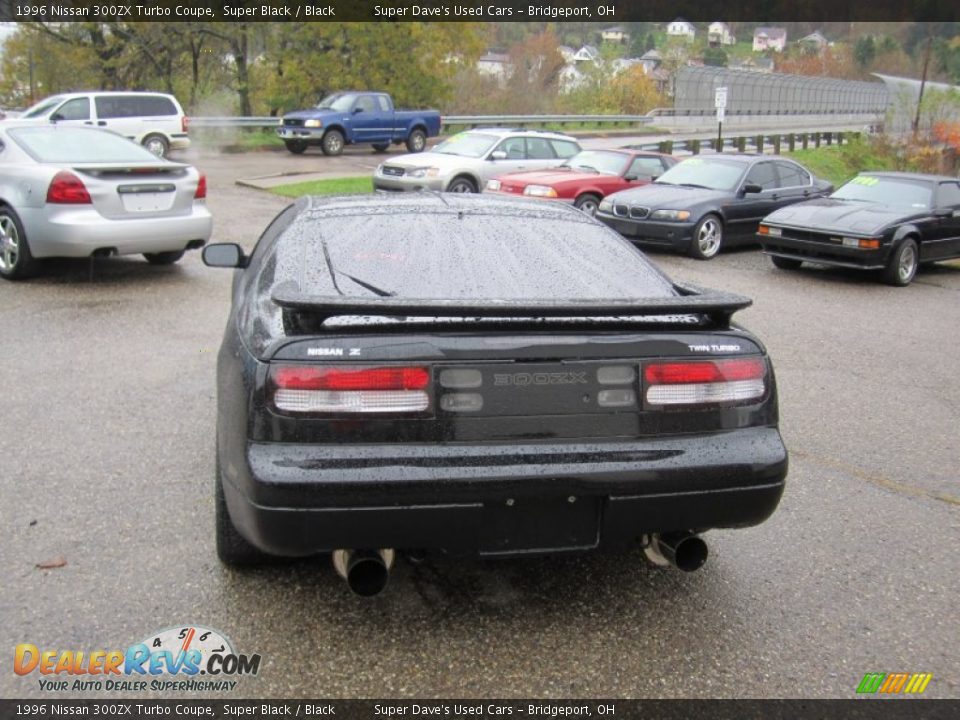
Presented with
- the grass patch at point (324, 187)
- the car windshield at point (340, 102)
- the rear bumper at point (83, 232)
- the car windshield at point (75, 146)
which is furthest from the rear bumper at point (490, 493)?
the car windshield at point (340, 102)

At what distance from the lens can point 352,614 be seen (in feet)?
11.4

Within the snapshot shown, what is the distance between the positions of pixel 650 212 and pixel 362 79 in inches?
962

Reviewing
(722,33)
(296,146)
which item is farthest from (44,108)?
(722,33)

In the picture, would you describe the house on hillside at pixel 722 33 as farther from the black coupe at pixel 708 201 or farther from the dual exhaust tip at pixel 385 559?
the dual exhaust tip at pixel 385 559

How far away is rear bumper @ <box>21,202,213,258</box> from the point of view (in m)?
8.83

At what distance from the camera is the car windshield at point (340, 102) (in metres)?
27.0

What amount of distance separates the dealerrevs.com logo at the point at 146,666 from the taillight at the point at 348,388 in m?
0.90

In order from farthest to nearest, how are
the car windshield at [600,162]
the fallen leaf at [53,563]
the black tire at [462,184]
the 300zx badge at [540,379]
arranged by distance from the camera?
the black tire at [462,184] < the car windshield at [600,162] < the fallen leaf at [53,563] < the 300zx badge at [540,379]

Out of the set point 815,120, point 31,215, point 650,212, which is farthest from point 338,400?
point 815,120

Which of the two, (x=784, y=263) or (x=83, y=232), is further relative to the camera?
(x=784, y=263)

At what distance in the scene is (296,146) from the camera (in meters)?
26.5

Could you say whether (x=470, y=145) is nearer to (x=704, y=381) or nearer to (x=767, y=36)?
(x=704, y=381)

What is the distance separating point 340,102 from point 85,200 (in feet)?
63.3

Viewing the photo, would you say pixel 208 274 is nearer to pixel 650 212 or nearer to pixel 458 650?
pixel 650 212
